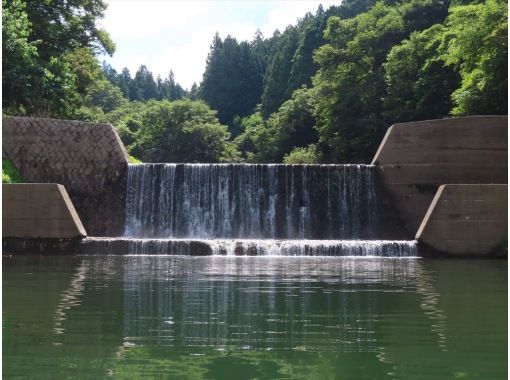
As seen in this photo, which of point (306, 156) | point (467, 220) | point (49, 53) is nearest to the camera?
point (467, 220)

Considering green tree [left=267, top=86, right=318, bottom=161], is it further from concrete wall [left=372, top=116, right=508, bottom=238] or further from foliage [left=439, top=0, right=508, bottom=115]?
concrete wall [left=372, top=116, right=508, bottom=238]

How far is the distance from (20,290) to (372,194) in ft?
57.0

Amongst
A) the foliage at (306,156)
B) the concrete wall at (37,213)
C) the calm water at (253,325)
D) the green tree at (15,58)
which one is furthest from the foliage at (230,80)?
the calm water at (253,325)

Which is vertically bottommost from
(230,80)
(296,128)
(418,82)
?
(418,82)

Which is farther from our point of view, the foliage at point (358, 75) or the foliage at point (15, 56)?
the foliage at point (358, 75)

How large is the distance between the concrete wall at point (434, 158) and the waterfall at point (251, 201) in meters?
0.87

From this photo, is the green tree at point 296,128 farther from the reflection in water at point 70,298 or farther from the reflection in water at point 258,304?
the reflection in water at point 70,298

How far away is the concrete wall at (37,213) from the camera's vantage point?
845 inches

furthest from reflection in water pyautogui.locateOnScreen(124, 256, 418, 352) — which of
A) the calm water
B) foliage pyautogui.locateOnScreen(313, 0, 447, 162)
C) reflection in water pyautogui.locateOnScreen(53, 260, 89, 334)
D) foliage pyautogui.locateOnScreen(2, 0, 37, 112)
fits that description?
foliage pyautogui.locateOnScreen(313, 0, 447, 162)

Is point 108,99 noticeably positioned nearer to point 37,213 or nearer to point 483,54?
point 483,54

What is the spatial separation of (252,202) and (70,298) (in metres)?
17.3

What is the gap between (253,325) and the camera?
7.93 m

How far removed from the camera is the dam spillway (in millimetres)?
26812

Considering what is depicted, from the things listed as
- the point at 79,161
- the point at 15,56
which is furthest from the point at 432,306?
the point at 15,56
